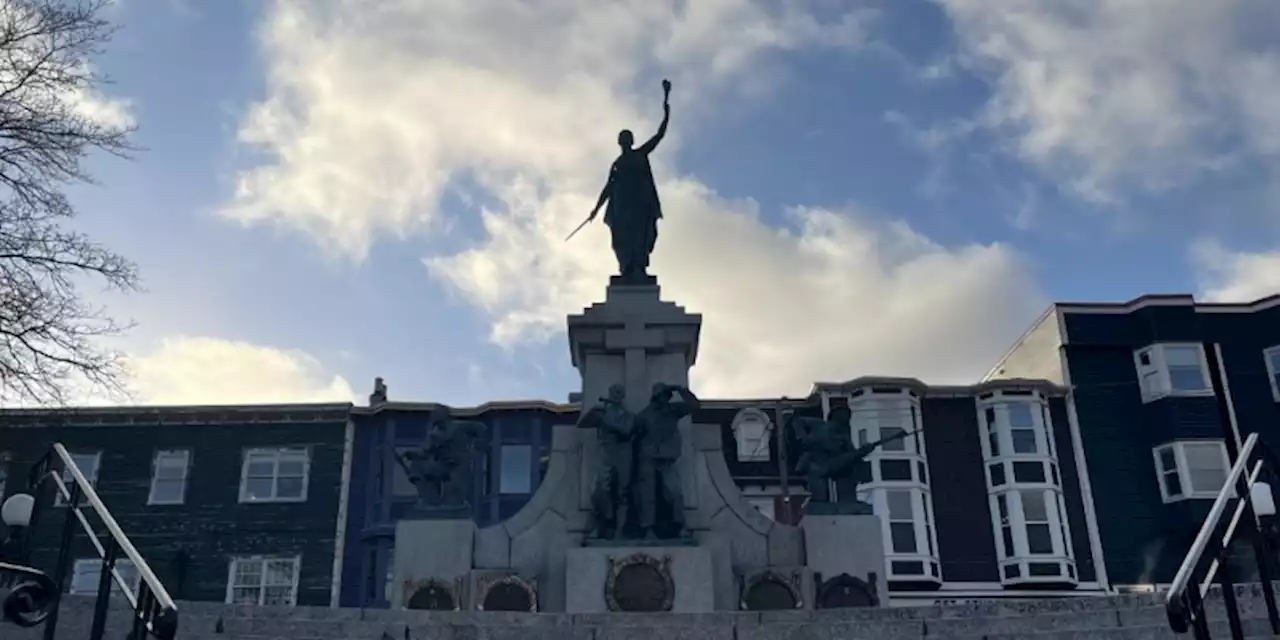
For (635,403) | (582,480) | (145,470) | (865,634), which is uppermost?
(145,470)

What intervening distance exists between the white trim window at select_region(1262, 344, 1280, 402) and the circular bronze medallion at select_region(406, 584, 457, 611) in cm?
3489

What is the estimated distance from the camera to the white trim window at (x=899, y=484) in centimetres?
3875

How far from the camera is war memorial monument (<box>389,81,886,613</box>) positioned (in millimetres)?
16406

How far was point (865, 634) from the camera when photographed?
12.5 meters

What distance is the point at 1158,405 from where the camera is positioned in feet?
133

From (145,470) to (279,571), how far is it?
634 cm

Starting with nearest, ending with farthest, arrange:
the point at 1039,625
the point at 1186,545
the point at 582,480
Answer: the point at 1039,625 → the point at 582,480 → the point at 1186,545

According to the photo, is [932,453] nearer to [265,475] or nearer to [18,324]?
[265,475]

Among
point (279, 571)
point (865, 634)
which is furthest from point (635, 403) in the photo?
point (279, 571)

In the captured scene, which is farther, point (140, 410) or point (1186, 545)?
point (140, 410)

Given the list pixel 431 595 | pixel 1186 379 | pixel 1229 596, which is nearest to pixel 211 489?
pixel 431 595

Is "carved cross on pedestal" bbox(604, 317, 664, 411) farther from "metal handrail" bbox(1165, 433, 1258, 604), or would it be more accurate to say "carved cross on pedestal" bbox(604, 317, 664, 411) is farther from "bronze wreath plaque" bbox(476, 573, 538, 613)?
"metal handrail" bbox(1165, 433, 1258, 604)

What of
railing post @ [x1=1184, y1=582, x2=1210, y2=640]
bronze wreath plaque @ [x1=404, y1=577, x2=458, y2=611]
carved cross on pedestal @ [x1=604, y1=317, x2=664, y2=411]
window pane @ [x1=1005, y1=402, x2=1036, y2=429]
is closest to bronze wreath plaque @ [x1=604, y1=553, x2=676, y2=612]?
bronze wreath plaque @ [x1=404, y1=577, x2=458, y2=611]

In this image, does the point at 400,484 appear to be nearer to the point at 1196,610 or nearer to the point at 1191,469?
the point at 1191,469
